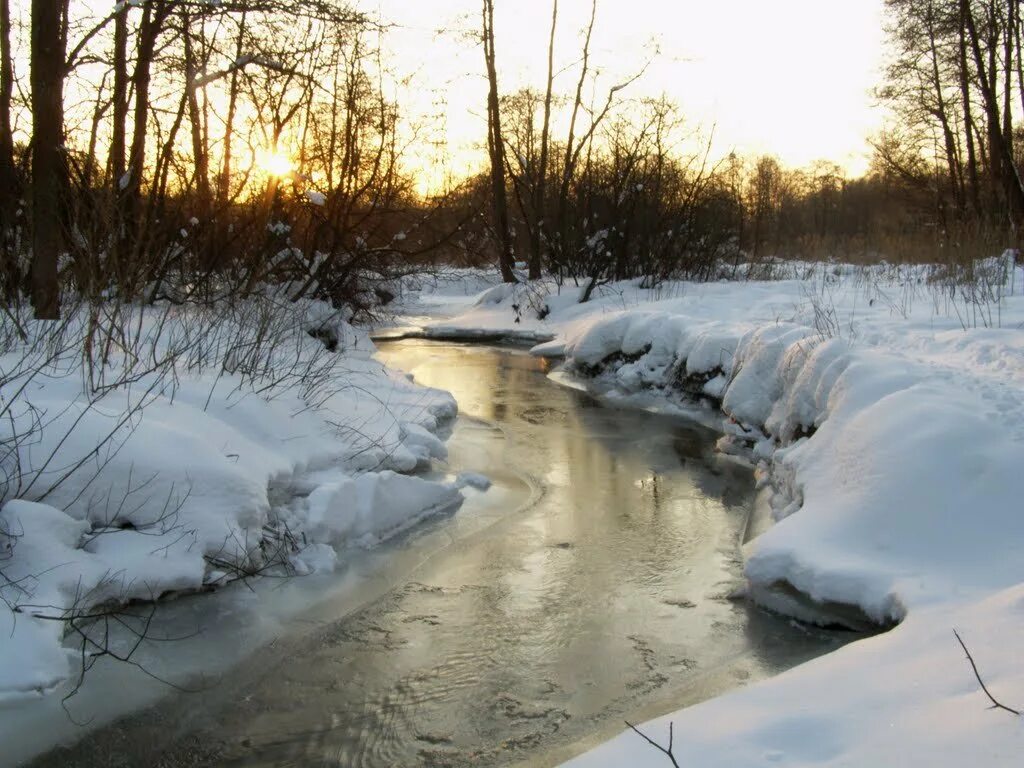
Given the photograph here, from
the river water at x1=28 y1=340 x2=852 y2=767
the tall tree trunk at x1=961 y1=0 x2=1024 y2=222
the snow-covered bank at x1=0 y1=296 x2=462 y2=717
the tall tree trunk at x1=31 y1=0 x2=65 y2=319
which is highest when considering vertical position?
the tall tree trunk at x1=961 y1=0 x2=1024 y2=222

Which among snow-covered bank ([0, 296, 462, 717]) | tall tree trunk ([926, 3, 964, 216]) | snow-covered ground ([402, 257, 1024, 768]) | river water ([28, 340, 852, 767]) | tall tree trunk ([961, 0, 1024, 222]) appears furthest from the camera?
tall tree trunk ([926, 3, 964, 216])

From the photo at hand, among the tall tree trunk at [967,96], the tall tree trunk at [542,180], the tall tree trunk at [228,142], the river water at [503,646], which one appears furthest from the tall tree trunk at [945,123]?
the river water at [503,646]

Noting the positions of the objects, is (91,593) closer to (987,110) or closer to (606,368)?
(606,368)

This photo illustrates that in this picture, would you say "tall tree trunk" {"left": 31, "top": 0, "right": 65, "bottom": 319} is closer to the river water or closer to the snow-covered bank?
the snow-covered bank

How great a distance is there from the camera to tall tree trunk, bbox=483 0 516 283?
1923 cm

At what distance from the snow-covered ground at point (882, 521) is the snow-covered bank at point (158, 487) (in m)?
2.34

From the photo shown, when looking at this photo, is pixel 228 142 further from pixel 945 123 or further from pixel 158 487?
pixel 945 123

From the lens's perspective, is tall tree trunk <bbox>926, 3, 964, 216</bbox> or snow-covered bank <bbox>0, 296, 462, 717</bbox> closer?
snow-covered bank <bbox>0, 296, 462, 717</bbox>

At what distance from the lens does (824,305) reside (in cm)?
1110

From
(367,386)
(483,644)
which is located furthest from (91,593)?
(367,386)

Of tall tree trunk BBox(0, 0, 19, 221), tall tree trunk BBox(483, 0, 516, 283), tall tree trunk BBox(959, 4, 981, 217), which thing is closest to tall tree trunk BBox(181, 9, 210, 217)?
tall tree trunk BBox(0, 0, 19, 221)

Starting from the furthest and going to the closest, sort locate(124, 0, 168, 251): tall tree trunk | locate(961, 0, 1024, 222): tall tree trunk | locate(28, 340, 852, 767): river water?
locate(961, 0, 1024, 222): tall tree trunk < locate(124, 0, 168, 251): tall tree trunk < locate(28, 340, 852, 767): river water

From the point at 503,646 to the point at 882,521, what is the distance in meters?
2.03

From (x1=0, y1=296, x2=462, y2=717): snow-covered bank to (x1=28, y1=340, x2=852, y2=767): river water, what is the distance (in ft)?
1.33
